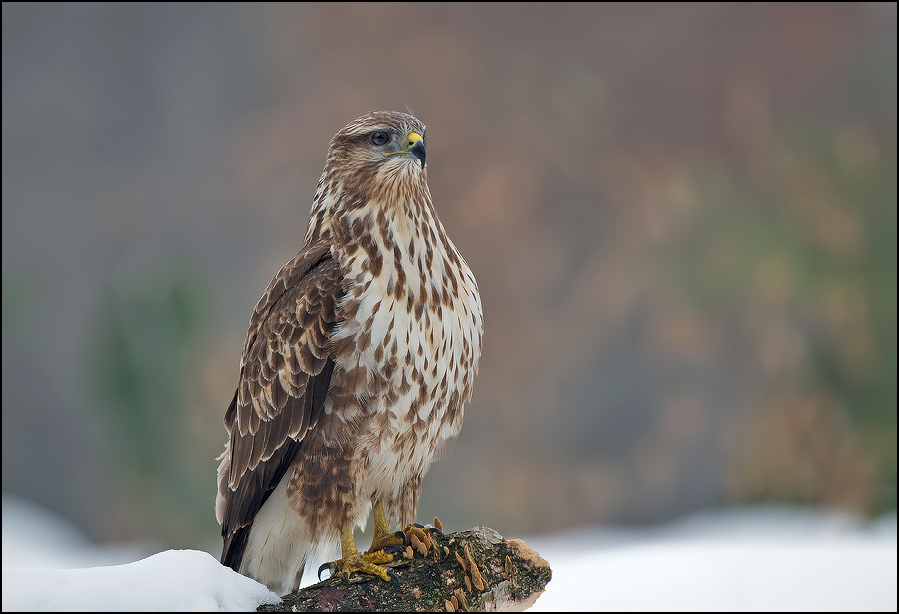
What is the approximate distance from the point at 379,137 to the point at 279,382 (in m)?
0.99

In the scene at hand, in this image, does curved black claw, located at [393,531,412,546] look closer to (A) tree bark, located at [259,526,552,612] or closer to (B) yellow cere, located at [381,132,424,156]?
(A) tree bark, located at [259,526,552,612]

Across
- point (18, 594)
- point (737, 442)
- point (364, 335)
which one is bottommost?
point (18, 594)

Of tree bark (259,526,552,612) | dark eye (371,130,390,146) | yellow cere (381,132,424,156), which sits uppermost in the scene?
dark eye (371,130,390,146)

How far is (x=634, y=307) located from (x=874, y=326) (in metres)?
2.20

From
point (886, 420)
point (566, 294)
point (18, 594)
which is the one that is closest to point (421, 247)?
point (18, 594)

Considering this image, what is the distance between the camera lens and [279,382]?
125 inches

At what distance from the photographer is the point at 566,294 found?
8344 mm

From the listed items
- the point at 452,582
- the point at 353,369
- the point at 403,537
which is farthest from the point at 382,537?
the point at 353,369

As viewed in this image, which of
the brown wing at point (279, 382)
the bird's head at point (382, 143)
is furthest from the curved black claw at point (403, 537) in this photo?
the bird's head at point (382, 143)

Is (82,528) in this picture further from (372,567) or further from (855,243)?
(855,243)

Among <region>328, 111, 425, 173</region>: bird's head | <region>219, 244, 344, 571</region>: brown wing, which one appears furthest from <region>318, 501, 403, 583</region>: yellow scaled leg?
<region>328, 111, 425, 173</region>: bird's head

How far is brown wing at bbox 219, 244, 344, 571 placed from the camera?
3.06 meters

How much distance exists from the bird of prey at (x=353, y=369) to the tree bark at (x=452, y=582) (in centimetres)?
9

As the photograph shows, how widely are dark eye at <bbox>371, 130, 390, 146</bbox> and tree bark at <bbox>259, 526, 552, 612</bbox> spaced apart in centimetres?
147
